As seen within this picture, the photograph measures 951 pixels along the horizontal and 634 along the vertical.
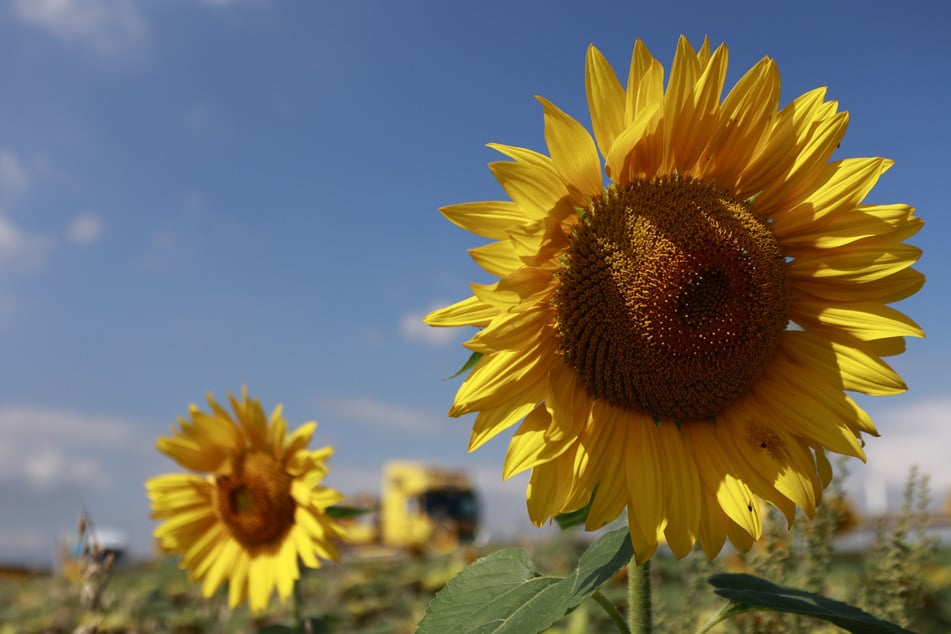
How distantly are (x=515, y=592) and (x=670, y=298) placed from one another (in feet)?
2.75

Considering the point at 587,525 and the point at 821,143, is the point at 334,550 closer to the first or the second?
the point at 587,525

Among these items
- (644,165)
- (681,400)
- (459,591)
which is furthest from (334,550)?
(644,165)

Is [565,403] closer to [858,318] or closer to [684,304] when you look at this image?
[684,304]

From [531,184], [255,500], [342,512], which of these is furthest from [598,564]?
[255,500]

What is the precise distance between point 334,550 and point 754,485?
236 centimetres

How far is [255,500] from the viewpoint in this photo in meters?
4.19

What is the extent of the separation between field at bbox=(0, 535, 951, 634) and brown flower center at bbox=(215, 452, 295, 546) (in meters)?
0.40

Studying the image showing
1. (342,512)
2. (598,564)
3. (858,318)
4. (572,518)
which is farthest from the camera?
(342,512)

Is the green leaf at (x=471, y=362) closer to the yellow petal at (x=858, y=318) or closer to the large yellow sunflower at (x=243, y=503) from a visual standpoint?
the yellow petal at (x=858, y=318)

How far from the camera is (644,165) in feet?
7.12

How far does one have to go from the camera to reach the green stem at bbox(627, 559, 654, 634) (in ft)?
6.75

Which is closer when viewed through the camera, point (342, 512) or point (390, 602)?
point (342, 512)

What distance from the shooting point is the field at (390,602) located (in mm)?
2826

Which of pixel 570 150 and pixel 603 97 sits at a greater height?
pixel 603 97
